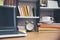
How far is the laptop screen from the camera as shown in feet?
5.10

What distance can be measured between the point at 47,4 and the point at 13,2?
0.53 meters

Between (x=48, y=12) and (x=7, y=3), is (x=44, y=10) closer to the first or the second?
(x=48, y=12)

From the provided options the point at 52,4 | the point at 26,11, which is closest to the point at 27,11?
the point at 26,11

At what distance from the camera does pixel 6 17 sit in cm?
158

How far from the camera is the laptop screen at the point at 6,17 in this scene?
1.55m

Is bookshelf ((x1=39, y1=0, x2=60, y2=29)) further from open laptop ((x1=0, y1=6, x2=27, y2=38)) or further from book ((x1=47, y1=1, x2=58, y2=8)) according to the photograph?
open laptop ((x1=0, y1=6, x2=27, y2=38))

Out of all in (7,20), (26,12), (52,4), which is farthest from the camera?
(52,4)

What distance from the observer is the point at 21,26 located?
2.04 m

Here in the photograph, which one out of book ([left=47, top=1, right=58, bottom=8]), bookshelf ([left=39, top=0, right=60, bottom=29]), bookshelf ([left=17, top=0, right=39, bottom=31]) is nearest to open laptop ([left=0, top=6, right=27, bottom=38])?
bookshelf ([left=17, top=0, right=39, bottom=31])

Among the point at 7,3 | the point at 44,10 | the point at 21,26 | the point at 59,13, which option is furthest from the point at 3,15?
the point at 59,13

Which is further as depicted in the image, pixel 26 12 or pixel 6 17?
pixel 26 12

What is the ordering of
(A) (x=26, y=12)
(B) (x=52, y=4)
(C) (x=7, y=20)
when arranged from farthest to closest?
1. (B) (x=52, y=4)
2. (A) (x=26, y=12)
3. (C) (x=7, y=20)

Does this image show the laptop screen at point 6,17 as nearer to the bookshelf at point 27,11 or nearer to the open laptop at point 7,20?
the open laptop at point 7,20

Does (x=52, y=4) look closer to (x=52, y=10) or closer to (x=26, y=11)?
(x=52, y=10)
